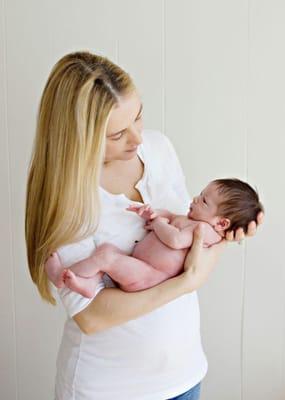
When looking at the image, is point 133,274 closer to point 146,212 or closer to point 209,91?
point 146,212

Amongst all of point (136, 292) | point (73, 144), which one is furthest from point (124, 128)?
point (136, 292)

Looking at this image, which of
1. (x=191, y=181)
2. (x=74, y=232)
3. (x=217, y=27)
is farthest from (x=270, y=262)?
(x=74, y=232)

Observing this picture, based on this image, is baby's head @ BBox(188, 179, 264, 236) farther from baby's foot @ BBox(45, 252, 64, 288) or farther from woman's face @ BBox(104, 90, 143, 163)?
baby's foot @ BBox(45, 252, 64, 288)

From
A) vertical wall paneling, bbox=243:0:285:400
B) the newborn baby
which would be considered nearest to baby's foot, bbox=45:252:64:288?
the newborn baby

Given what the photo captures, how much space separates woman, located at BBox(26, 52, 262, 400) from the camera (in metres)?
1.26

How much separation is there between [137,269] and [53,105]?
1.17ft

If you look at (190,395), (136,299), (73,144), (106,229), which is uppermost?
(73,144)

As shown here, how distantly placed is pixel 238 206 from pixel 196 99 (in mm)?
625

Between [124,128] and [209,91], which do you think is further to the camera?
[209,91]

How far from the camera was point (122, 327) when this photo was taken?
1314mm

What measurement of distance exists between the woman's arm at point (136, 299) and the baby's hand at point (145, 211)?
0.09 m

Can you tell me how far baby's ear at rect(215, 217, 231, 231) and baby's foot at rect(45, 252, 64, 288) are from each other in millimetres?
318

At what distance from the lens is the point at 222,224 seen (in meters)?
1.30

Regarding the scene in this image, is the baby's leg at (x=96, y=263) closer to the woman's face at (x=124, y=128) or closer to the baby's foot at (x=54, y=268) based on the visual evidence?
the baby's foot at (x=54, y=268)
